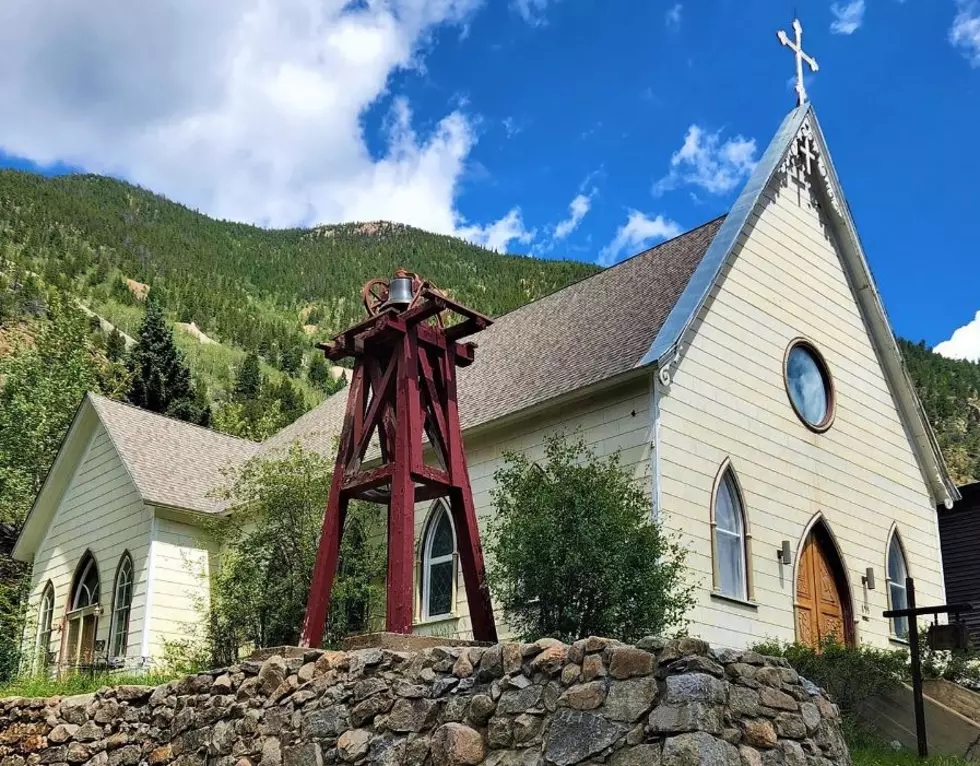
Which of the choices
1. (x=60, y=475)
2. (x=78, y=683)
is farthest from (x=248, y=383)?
(x=78, y=683)

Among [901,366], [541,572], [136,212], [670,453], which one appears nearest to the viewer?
[541,572]

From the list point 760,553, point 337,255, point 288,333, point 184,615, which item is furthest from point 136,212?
point 760,553

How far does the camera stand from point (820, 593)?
18.0 metres

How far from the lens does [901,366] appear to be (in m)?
20.9

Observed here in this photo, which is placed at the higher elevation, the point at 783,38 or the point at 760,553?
the point at 783,38

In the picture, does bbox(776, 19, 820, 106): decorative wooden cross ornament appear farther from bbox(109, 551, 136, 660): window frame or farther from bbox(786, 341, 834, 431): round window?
bbox(109, 551, 136, 660): window frame

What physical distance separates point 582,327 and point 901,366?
6297mm

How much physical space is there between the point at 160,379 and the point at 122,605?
80.2 feet

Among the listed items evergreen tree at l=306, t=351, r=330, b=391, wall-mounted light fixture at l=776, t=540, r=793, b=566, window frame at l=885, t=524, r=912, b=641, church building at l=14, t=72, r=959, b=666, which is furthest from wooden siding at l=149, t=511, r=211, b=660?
evergreen tree at l=306, t=351, r=330, b=391

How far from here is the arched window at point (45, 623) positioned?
82.2ft

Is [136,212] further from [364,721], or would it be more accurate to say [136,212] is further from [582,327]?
[364,721]

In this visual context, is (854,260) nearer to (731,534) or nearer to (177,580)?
(731,534)

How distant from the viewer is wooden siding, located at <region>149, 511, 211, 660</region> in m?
21.8

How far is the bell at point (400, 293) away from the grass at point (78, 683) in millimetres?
7868
